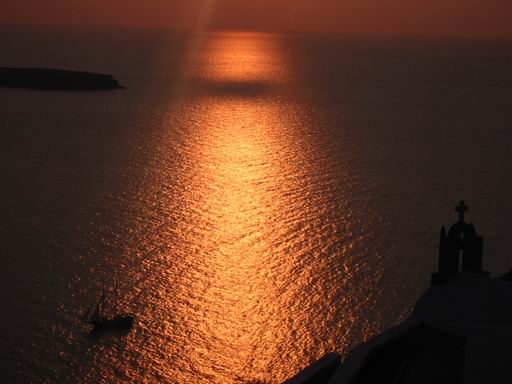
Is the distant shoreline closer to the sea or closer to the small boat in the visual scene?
the sea

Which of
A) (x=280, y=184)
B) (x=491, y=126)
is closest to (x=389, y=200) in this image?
(x=280, y=184)

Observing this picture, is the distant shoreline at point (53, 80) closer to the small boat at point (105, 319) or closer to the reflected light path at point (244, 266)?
the reflected light path at point (244, 266)

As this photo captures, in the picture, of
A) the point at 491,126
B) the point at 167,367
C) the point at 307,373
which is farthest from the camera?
the point at 491,126

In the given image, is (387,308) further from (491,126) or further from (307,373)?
(491,126)

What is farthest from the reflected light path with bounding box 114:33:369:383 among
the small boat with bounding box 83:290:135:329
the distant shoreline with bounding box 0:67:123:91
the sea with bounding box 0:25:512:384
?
the distant shoreline with bounding box 0:67:123:91

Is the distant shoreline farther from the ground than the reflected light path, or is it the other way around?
the distant shoreline

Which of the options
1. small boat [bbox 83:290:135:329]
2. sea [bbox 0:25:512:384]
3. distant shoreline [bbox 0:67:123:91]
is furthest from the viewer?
distant shoreline [bbox 0:67:123:91]
